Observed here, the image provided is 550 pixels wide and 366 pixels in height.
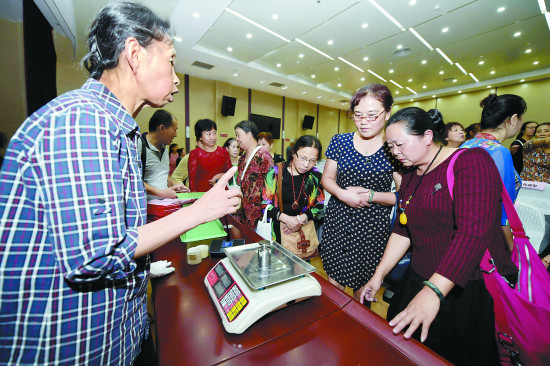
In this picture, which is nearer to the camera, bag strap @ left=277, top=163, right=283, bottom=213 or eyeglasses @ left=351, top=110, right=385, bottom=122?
eyeglasses @ left=351, top=110, right=385, bottom=122

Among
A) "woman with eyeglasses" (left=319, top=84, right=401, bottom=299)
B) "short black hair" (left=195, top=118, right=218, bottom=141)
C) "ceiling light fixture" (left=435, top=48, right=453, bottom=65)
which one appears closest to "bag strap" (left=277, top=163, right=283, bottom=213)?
"woman with eyeglasses" (left=319, top=84, right=401, bottom=299)

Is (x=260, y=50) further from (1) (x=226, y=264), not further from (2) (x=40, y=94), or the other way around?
(1) (x=226, y=264)

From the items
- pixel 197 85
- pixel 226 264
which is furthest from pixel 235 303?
pixel 197 85

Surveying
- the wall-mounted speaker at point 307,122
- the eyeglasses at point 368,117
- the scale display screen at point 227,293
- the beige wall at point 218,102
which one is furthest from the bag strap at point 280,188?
the wall-mounted speaker at point 307,122

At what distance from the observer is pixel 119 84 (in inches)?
28.0

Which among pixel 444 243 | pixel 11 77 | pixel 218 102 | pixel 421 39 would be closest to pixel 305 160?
pixel 444 243

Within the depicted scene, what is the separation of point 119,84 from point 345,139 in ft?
4.46

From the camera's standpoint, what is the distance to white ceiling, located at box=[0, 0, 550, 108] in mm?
4148

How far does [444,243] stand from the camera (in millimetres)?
942

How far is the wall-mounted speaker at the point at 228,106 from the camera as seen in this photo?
342 inches

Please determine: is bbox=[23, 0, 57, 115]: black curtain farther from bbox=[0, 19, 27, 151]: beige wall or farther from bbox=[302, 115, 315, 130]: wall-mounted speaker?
bbox=[302, 115, 315, 130]: wall-mounted speaker

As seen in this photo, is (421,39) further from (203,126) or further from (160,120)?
(160,120)

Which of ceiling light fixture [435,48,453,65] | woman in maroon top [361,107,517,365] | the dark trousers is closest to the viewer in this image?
woman in maroon top [361,107,517,365]

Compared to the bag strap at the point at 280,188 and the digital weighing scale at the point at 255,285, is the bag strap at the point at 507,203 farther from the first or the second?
the bag strap at the point at 280,188
